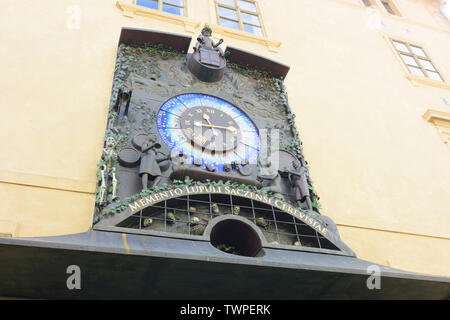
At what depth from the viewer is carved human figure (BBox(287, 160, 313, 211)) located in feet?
21.3

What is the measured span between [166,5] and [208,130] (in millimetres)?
4392

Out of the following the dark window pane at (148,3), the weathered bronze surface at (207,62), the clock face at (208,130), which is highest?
the dark window pane at (148,3)

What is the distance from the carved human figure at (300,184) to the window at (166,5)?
5009 millimetres

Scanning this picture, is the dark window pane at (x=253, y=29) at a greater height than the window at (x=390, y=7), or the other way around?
the window at (x=390, y=7)

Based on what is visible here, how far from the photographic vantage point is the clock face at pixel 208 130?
22.0ft

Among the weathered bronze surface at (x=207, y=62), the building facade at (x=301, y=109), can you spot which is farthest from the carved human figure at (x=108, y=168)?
the weathered bronze surface at (x=207, y=62)

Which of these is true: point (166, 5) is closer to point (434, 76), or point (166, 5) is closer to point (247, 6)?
point (247, 6)

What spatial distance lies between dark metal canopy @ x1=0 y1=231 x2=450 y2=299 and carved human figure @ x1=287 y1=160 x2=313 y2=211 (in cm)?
132

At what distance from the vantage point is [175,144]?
21.7 ft

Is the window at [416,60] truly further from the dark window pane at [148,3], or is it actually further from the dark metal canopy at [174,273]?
the dark metal canopy at [174,273]

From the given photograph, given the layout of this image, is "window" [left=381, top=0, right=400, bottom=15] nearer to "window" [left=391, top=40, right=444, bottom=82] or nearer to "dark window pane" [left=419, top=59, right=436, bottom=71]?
"window" [left=391, top=40, right=444, bottom=82]

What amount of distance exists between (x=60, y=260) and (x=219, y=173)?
2.58m
